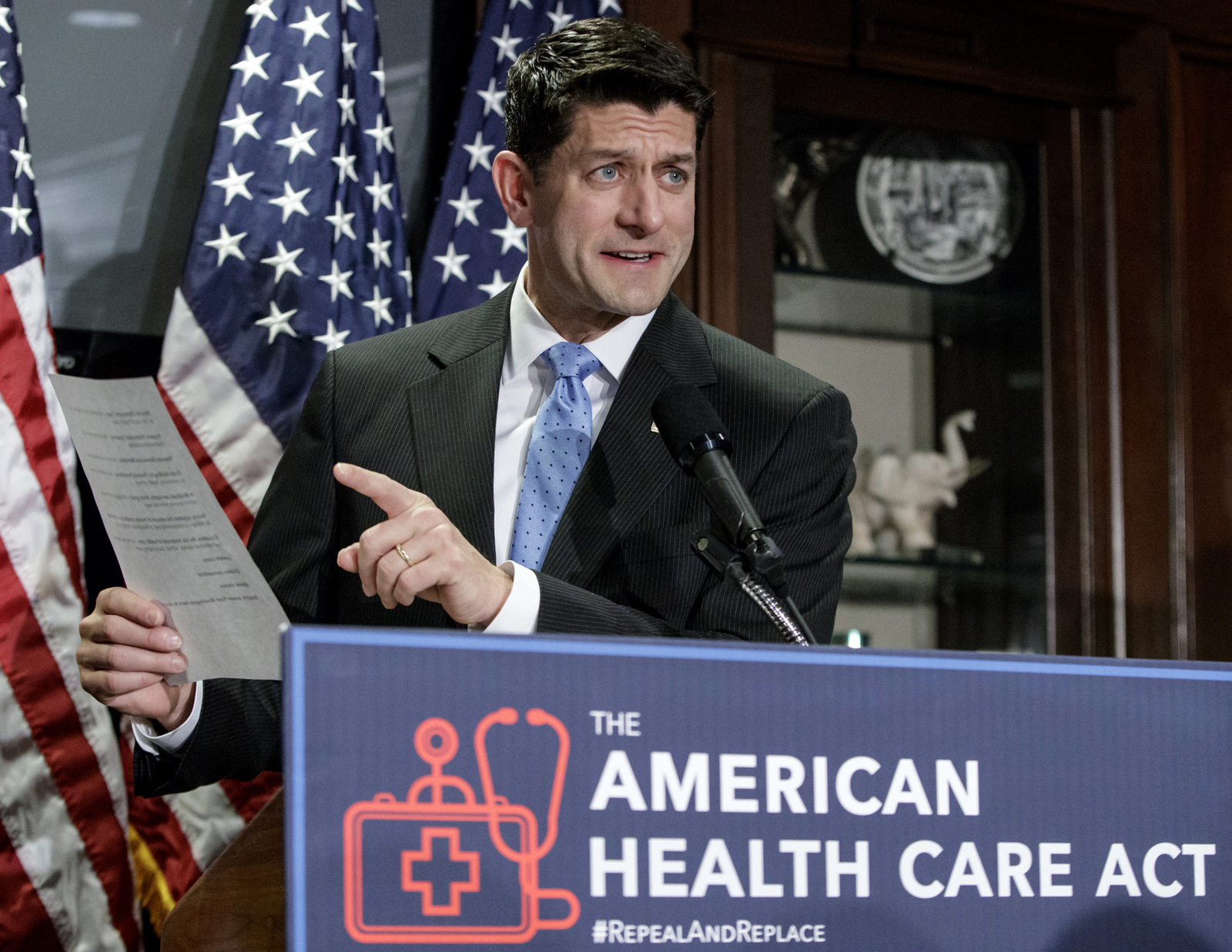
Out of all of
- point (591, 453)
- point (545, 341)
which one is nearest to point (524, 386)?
point (545, 341)

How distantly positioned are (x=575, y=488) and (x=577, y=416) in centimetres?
11

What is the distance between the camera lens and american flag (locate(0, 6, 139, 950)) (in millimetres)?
2191

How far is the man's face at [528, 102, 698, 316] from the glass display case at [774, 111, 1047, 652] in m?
1.27

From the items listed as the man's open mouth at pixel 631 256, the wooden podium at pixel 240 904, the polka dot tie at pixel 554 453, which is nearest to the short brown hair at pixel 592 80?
the man's open mouth at pixel 631 256

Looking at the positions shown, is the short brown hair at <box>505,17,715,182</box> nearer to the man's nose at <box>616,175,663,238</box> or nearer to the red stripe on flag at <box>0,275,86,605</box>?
the man's nose at <box>616,175,663,238</box>

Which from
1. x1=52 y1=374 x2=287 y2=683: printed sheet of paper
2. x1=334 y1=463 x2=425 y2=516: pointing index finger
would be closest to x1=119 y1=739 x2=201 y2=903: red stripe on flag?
x1=52 y1=374 x2=287 y2=683: printed sheet of paper

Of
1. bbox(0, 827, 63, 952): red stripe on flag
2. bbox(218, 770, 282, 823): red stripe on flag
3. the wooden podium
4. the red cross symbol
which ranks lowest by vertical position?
bbox(0, 827, 63, 952): red stripe on flag

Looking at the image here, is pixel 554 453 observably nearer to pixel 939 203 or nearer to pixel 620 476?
A: pixel 620 476

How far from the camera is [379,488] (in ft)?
3.57

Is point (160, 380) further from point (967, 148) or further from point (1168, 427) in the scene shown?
point (1168, 427)

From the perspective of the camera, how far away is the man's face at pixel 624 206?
1695mm

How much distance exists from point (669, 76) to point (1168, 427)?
6.23ft

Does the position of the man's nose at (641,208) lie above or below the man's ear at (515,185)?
below

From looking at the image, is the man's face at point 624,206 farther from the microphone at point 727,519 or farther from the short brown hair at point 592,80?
the microphone at point 727,519
